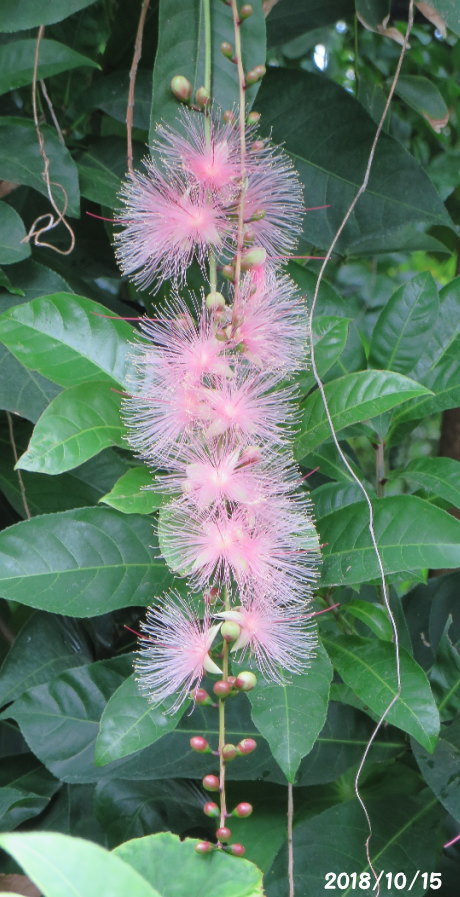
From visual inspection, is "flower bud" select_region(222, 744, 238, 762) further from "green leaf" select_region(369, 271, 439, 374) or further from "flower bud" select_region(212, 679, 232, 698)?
"green leaf" select_region(369, 271, 439, 374)

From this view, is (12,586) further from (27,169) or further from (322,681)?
(27,169)

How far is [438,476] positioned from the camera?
3.21 feet

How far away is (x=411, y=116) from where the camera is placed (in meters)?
1.53

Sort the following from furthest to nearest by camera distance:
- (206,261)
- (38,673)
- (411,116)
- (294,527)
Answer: (411,116) < (38,673) < (206,261) < (294,527)

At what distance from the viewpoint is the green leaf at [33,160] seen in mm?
987

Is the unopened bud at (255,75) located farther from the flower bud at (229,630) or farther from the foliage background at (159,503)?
the flower bud at (229,630)

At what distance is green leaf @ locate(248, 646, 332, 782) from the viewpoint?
0.74 metres

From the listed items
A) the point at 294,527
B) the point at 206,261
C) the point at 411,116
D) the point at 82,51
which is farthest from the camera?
the point at 411,116

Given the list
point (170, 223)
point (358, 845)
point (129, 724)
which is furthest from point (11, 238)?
point (358, 845)

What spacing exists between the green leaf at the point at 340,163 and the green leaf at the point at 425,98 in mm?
101

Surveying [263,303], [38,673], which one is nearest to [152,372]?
[263,303]

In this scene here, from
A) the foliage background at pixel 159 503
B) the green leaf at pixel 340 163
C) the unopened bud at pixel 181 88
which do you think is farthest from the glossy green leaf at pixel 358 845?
the unopened bud at pixel 181 88

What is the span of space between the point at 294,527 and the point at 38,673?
46 centimetres

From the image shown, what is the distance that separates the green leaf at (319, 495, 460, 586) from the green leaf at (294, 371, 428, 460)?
0.08m
